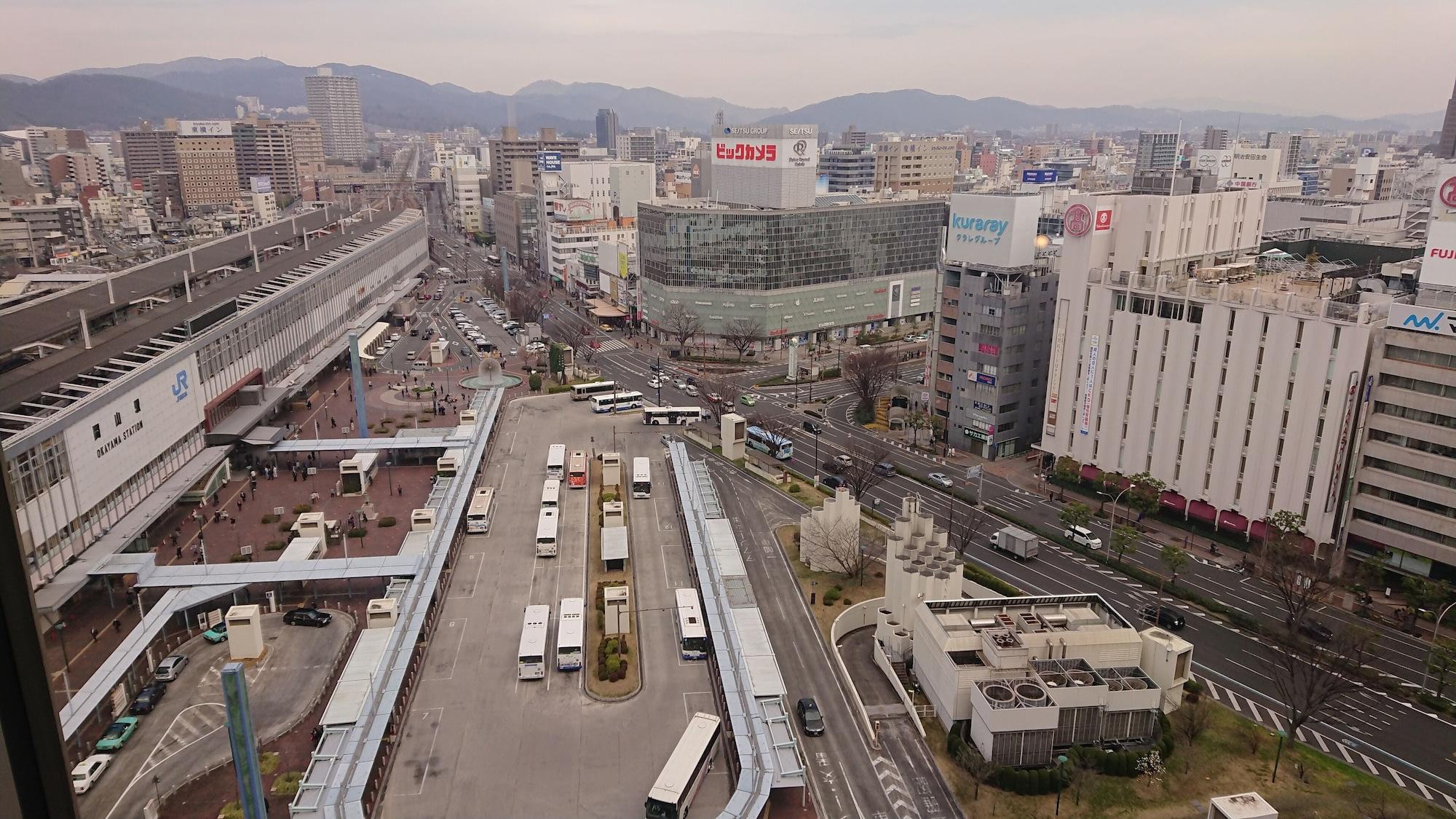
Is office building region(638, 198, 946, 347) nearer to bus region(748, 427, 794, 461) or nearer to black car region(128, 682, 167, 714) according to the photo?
bus region(748, 427, 794, 461)

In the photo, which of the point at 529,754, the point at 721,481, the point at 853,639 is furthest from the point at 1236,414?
the point at 529,754

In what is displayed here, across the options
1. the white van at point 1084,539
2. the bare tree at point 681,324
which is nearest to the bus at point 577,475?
the white van at point 1084,539

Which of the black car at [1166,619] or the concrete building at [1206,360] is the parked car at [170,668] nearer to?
the black car at [1166,619]

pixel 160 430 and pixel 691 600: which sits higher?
pixel 160 430

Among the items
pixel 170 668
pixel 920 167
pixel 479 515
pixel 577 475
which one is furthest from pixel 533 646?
pixel 920 167

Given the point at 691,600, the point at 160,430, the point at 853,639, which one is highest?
the point at 160,430

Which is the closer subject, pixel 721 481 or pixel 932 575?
pixel 932 575

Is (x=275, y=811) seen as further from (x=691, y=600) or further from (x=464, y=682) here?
(x=691, y=600)
